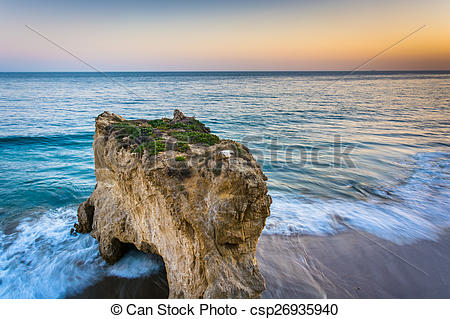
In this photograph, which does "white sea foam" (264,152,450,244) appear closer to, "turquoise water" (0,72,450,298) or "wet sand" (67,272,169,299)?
"turquoise water" (0,72,450,298)

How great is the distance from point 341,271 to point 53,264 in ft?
30.4

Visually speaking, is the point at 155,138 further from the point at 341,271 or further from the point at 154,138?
the point at 341,271

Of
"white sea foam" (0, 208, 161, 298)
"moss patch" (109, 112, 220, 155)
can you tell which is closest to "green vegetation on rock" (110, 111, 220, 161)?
"moss patch" (109, 112, 220, 155)

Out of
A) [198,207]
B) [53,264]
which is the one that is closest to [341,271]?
[198,207]

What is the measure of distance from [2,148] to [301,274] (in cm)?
2463

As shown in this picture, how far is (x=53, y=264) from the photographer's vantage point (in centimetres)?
800

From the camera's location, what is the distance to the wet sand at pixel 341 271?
6.95 meters

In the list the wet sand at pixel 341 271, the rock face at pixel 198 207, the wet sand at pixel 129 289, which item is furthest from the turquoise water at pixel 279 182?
the rock face at pixel 198 207

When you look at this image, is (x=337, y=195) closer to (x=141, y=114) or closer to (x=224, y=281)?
(x=224, y=281)

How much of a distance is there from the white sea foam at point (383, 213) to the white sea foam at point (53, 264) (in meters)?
5.38

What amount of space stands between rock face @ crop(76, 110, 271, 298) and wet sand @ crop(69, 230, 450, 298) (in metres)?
1.99

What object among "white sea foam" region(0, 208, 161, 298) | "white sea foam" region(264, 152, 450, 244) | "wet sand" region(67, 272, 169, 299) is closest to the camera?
"wet sand" region(67, 272, 169, 299)

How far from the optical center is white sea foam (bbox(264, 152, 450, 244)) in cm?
981

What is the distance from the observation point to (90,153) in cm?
1983
